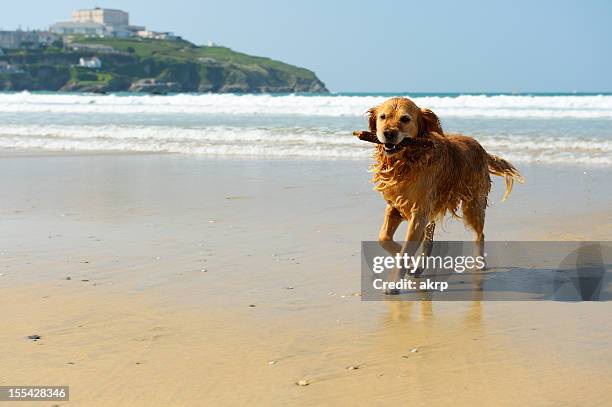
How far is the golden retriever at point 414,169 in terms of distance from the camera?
4.87 meters

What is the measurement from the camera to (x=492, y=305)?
15.5ft

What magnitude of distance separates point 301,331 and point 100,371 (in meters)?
1.10

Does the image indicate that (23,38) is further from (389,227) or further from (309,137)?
(389,227)

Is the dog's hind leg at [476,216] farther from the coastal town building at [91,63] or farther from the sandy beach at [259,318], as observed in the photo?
the coastal town building at [91,63]

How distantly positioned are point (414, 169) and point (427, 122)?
33 centimetres

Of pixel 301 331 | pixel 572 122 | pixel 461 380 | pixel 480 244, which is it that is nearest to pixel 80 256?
pixel 301 331

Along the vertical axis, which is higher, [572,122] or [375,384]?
[572,122]

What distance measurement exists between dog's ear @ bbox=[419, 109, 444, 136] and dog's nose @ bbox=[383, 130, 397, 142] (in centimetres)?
30

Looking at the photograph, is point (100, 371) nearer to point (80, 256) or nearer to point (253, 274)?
point (253, 274)

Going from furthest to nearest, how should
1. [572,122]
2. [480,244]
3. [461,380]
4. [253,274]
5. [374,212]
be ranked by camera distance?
[572,122]
[374,212]
[480,244]
[253,274]
[461,380]

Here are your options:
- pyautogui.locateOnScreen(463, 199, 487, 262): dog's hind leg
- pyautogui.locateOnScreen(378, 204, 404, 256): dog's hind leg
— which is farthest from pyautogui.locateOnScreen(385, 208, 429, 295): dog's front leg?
pyautogui.locateOnScreen(463, 199, 487, 262): dog's hind leg

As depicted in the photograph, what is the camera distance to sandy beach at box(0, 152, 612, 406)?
3334mm

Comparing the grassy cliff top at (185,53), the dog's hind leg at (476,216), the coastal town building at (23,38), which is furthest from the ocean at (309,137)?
the coastal town building at (23,38)

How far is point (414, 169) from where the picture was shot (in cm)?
501
